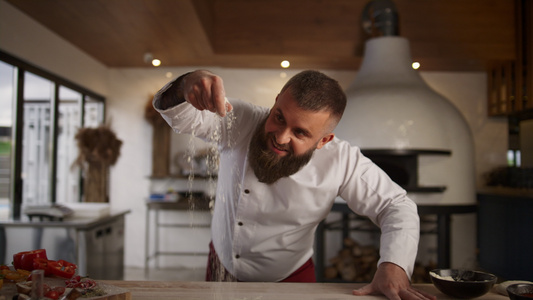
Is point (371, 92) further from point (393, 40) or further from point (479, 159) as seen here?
point (479, 159)

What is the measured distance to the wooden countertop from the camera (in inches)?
41.4

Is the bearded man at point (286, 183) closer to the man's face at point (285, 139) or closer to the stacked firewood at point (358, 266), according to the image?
the man's face at point (285, 139)

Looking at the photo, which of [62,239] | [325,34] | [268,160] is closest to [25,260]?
[268,160]

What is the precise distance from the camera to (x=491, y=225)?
3701mm

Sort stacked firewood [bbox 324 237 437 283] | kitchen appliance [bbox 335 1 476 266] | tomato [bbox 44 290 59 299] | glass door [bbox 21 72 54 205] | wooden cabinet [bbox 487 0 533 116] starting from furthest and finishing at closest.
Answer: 1. stacked firewood [bbox 324 237 437 283]
2. wooden cabinet [bbox 487 0 533 116]
3. kitchen appliance [bbox 335 1 476 266]
4. glass door [bbox 21 72 54 205]
5. tomato [bbox 44 290 59 299]

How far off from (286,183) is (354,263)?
2449 millimetres

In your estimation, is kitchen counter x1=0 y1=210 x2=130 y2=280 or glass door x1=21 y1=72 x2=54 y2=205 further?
glass door x1=21 y1=72 x2=54 y2=205

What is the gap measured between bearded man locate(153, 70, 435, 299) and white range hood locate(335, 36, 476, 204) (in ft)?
5.64

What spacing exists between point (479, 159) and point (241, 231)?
3.29m

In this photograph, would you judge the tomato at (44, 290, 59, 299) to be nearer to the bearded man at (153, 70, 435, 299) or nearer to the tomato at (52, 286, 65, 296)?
the tomato at (52, 286, 65, 296)

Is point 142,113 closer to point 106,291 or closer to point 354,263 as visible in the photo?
point 354,263

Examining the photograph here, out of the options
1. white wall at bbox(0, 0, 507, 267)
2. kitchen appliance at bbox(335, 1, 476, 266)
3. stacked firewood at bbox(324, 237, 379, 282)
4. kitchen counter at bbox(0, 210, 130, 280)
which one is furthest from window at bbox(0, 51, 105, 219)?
stacked firewood at bbox(324, 237, 379, 282)

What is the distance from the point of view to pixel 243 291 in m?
1.11

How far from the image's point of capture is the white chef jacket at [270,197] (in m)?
1.43
